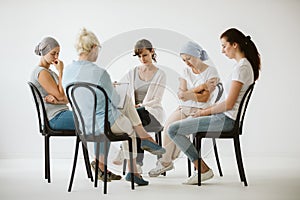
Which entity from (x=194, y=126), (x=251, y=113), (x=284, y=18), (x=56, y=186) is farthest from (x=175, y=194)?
(x=284, y=18)

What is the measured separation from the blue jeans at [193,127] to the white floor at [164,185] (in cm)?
28

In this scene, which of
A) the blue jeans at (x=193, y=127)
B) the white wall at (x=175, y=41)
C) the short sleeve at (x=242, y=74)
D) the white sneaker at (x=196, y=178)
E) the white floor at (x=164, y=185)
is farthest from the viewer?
the white wall at (x=175, y=41)

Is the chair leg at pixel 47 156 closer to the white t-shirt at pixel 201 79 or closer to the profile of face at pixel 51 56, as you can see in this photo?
the profile of face at pixel 51 56

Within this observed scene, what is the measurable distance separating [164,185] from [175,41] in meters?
2.84

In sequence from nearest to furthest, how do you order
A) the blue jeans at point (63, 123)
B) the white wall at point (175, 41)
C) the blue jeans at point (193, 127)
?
the blue jeans at point (193, 127) → the blue jeans at point (63, 123) → the white wall at point (175, 41)

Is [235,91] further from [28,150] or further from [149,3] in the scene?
[28,150]

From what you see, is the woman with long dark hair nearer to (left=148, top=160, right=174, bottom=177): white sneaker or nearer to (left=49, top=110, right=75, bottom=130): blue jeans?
(left=148, top=160, right=174, bottom=177): white sneaker

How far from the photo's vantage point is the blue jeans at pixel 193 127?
4285 mm

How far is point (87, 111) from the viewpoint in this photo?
418 centimetres

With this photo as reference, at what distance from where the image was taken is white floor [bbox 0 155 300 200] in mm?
3873

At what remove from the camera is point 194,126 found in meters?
4.36

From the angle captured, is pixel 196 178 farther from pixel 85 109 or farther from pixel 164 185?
pixel 85 109

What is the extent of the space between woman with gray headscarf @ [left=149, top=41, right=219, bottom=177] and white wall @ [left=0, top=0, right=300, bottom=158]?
195 cm

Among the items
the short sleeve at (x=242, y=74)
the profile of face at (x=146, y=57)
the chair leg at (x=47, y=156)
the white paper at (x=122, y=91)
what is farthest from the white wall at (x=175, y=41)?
the short sleeve at (x=242, y=74)
